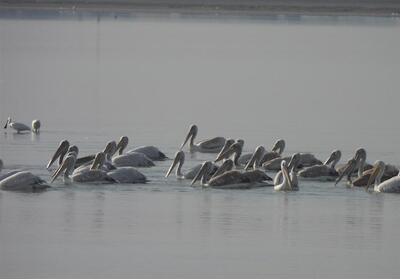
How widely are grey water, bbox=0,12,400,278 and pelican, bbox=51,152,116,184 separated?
156 mm

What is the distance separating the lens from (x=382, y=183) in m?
15.1

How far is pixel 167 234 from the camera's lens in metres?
12.2

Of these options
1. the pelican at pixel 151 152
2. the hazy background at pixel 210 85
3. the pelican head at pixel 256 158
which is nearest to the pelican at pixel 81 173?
the pelican at pixel 151 152

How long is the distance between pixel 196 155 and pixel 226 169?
2.62m

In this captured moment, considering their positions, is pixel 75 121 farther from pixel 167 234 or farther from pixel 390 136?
pixel 167 234

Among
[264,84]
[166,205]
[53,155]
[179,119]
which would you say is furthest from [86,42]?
[166,205]

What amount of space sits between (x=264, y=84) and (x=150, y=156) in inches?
540

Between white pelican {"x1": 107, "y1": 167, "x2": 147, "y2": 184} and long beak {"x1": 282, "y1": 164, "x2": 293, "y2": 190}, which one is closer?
long beak {"x1": 282, "y1": 164, "x2": 293, "y2": 190}

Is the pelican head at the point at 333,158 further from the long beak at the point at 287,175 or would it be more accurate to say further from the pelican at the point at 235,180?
the long beak at the point at 287,175

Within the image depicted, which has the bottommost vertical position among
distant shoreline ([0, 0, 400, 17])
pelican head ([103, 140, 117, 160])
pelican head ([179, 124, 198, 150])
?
pelican head ([103, 140, 117, 160])

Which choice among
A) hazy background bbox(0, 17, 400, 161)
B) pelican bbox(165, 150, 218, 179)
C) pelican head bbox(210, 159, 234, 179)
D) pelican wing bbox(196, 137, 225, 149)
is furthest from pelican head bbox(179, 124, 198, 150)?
pelican head bbox(210, 159, 234, 179)

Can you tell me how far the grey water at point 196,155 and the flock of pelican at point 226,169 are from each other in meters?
0.18

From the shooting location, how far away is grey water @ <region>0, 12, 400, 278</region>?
11.2 metres

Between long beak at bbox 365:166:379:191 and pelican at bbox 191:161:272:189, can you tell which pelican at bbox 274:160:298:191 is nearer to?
pelican at bbox 191:161:272:189
